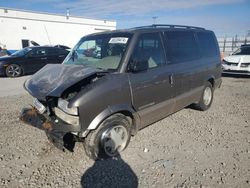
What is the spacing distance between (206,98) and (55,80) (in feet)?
13.5

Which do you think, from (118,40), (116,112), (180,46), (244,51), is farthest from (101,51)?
(244,51)

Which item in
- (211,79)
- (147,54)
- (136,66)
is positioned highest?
(147,54)

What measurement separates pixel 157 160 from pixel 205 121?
213 centimetres

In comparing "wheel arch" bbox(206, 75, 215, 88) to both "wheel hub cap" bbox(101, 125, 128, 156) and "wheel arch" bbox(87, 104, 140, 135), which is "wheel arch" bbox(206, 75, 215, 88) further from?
"wheel hub cap" bbox(101, 125, 128, 156)

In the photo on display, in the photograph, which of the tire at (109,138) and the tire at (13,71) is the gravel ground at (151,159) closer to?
the tire at (109,138)

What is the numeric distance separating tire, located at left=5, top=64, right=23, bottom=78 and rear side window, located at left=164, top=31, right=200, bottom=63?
32.6ft

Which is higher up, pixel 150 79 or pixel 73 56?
pixel 73 56

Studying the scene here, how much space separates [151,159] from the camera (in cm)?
352

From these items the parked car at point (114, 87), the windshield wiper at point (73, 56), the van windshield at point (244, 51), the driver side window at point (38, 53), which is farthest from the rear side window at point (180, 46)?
the driver side window at point (38, 53)

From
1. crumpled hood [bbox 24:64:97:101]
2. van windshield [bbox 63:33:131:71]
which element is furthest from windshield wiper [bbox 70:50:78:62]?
crumpled hood [bbox 24:64:97:101]

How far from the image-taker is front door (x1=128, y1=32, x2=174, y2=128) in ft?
11.6

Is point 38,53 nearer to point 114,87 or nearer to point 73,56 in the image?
point 73,56

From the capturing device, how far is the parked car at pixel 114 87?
3037 mm

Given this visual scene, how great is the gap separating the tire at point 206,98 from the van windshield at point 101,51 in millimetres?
2840
